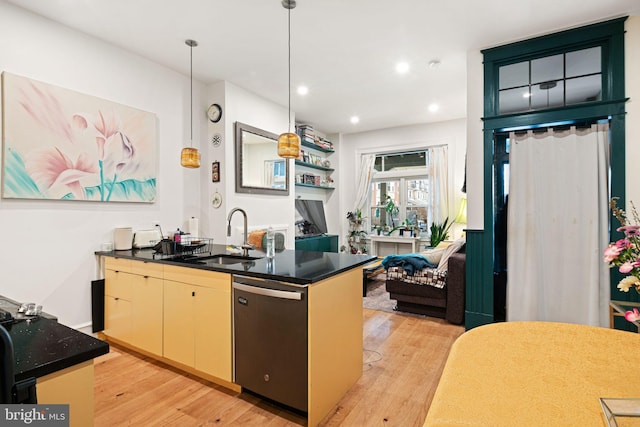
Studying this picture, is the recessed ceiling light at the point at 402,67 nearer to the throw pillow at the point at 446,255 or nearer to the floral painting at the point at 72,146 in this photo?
the throw pillow at the point at 446,255

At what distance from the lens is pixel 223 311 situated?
2146 mm

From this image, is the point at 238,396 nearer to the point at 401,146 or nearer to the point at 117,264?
the point at 117,264

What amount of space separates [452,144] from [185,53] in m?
4.52

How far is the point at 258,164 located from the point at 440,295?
2.84 meters

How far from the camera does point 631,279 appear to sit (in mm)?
860

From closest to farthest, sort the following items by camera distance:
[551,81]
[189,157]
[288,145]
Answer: [288,145] < [189,157] < [551,81]

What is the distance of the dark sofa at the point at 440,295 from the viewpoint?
349 cm

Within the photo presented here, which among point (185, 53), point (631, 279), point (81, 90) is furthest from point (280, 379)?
point (185, 53)

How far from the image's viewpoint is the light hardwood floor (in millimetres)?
→ 1927

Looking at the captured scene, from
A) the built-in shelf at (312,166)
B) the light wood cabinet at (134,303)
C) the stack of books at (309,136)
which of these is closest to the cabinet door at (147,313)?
the light wood cabinet at (134,303)

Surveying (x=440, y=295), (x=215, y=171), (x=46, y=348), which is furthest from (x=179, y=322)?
(x=440, y=295)

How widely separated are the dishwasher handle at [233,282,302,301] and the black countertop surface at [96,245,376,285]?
72 mm

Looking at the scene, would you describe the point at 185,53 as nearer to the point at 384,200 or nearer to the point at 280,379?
the point at 280,379

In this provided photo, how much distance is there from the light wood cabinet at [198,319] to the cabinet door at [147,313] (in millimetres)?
92
